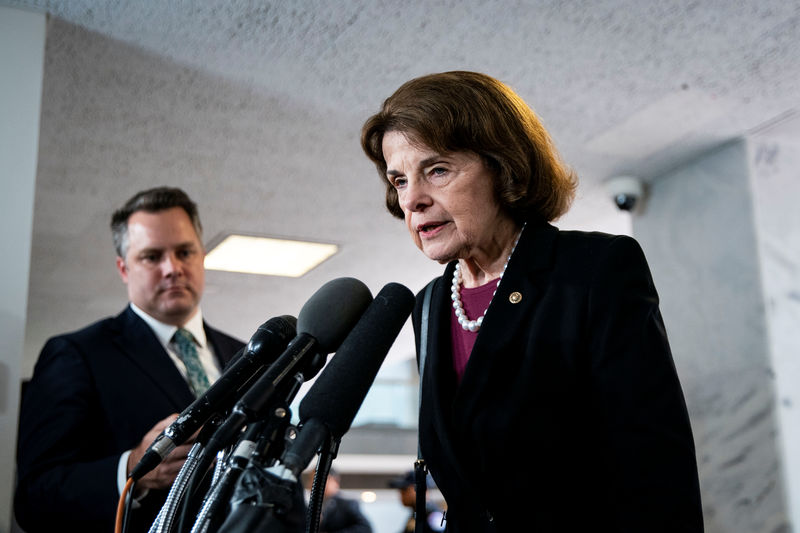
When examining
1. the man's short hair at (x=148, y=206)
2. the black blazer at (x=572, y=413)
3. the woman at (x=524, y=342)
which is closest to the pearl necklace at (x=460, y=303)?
the woman at (x=524, y=342)

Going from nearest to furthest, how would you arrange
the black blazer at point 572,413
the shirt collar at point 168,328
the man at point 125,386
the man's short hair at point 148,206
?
1. the black blazer at point 572,413
2. the man at point 125,386
3. the shirt collar at point 168,328
4. the man's short hair at point 148,206

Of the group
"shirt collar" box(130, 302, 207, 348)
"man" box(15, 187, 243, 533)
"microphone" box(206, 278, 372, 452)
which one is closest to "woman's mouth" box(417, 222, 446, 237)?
"microphone" box(206, 278, 372, 452)

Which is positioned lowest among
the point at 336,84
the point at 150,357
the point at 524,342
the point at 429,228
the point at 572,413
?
the point at 572,413

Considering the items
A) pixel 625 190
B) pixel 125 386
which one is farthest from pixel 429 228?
pixel 625 190

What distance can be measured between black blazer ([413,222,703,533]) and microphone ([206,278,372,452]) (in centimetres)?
34

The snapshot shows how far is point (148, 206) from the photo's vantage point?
7.98ft

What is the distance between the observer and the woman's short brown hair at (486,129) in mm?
1408

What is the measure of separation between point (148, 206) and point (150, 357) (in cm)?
53

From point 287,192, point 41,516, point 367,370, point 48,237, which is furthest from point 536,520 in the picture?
point 48,237

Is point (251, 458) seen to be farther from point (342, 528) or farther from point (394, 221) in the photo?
point (342, 528)

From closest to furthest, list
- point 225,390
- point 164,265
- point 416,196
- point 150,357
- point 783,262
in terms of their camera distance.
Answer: point 225,390
point 416,196
point 150,357
point 164,265
point 783,262

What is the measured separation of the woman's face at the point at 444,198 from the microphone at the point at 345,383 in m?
0.41

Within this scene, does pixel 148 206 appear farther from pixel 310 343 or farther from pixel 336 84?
pixel 310 343

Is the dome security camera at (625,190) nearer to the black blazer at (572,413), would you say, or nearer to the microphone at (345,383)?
the black blazer at (572,413)
